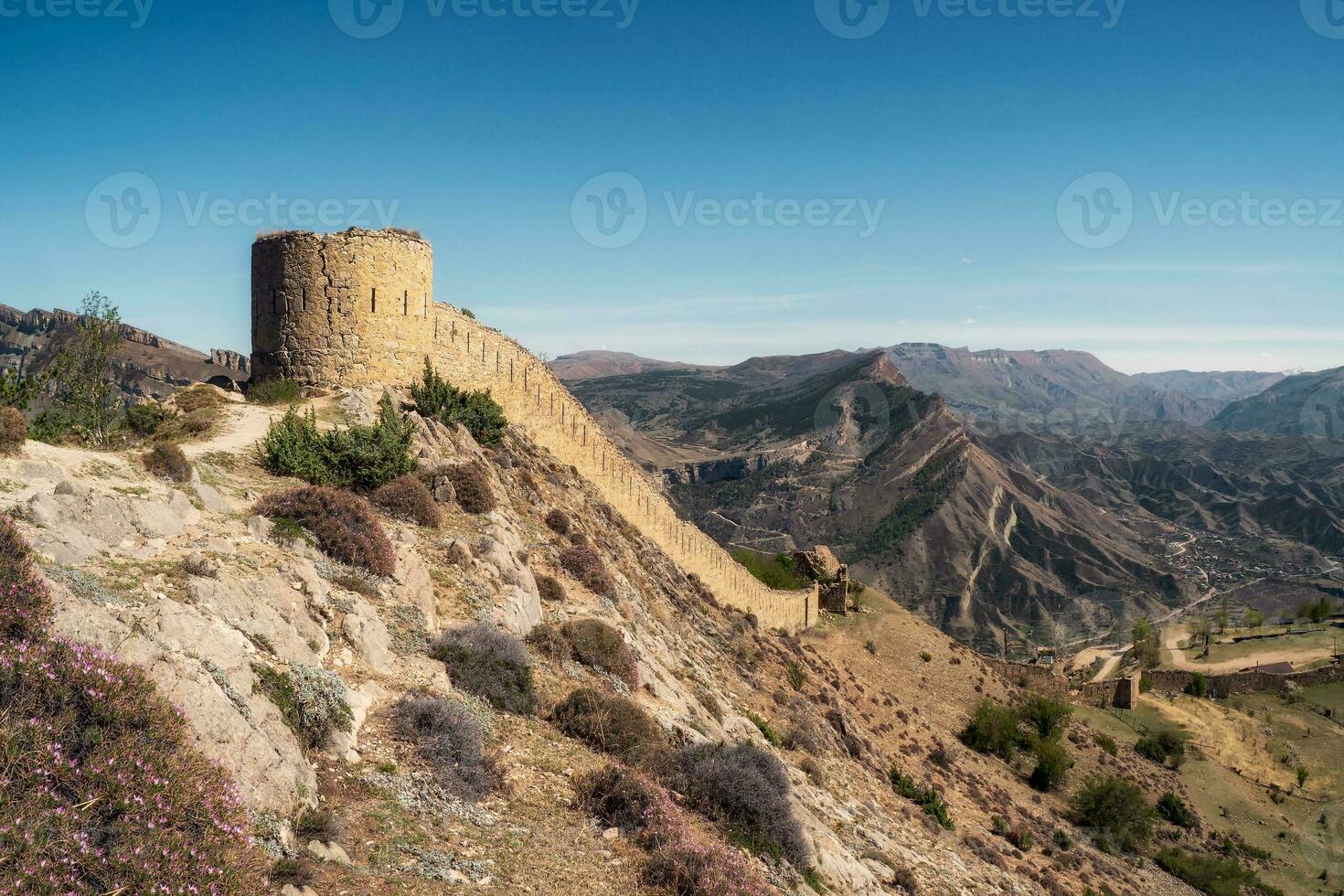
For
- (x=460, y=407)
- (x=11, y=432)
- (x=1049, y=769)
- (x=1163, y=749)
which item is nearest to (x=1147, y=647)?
(x=1163, y=749)

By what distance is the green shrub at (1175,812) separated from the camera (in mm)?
37047

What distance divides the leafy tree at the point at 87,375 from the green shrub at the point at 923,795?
23.1m

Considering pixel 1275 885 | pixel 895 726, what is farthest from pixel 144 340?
pixel 1275 885

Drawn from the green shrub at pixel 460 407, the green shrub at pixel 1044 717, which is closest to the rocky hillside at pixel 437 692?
the green shrub at pixel 460 407

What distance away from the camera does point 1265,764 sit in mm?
47062

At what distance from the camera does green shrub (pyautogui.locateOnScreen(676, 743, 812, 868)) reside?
11.1 meters

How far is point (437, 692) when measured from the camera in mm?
10586

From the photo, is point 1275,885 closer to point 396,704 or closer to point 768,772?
point 768,772

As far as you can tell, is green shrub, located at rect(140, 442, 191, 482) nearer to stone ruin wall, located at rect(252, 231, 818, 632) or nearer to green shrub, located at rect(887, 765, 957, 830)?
stone ruin wall, located at rect(252, 231, 818, 632)

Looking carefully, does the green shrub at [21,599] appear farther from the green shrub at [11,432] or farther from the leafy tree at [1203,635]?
the leafy tree at [1203,635]

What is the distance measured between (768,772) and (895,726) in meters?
21.8

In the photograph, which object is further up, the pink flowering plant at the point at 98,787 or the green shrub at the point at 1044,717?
the pink flowering plant at the point at 98,787

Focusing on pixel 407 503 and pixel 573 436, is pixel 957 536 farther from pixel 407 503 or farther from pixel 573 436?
pixel 407 503

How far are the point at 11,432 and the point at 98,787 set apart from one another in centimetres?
800
